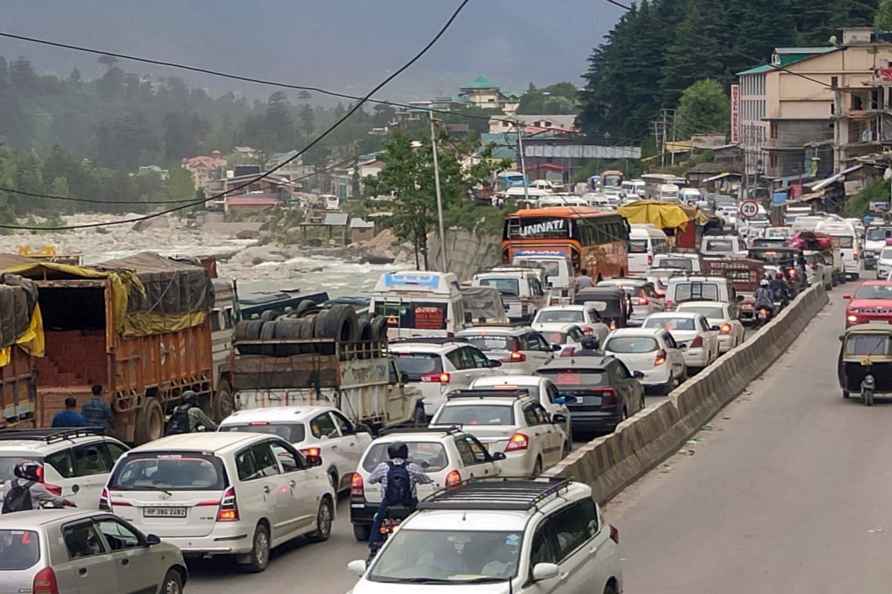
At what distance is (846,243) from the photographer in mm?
71500

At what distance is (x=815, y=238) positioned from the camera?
232 feet

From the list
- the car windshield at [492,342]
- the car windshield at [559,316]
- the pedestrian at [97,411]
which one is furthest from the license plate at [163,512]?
the car windshield at [559,316]

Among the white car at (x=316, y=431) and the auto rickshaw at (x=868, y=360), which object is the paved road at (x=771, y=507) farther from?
the white car at (x=316, y=431)

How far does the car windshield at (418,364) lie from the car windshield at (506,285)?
16140 millimetres

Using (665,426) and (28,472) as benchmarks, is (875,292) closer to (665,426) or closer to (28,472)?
(665,426)

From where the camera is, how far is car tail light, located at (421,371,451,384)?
88.8 feet

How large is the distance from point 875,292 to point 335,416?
81.8 feet

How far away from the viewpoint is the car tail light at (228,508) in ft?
51.4

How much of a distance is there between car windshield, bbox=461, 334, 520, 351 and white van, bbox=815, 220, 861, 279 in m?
41.7

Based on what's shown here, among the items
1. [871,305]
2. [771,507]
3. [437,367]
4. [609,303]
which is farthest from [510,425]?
[871,305]

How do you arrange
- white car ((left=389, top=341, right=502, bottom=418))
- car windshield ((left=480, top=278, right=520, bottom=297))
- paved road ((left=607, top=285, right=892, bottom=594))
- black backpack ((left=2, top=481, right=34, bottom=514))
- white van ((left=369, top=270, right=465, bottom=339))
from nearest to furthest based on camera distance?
black backpack ((left=2, top=481, right=34, bottom=514)) < paved road ((left=607, top=285, right=892, bottom=594)) < white car ((left=389, top=341, right=502, bottom=418)) < white van ((left=369, top=270, right=465, bottom=339)) < car windshield ((left=480, top=278, right=520, bottom=297))

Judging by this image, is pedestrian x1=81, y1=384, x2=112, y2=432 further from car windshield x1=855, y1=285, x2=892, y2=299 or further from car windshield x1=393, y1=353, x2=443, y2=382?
car windshield x1=855, y1=285, x2=892, y2=299

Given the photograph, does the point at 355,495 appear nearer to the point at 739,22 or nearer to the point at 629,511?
the point at 629,511

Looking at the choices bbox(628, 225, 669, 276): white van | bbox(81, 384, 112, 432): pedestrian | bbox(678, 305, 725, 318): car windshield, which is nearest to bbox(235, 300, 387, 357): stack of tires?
bbox(81, 384, 112, 432): pedestrian
